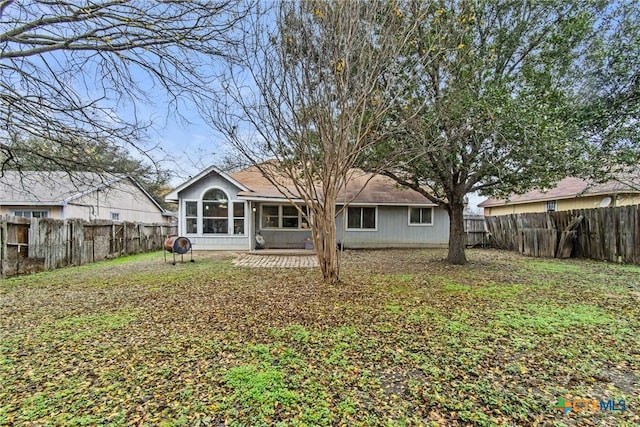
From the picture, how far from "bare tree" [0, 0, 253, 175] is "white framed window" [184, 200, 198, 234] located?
870 cm

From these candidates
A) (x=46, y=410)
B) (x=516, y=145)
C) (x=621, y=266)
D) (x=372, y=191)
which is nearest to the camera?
(x=46, y=410)

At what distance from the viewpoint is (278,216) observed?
49.3ft

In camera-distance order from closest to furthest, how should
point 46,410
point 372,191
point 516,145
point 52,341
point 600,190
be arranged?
point 46,410
point 52,341
point 516,145
point 600,190
point 372,191

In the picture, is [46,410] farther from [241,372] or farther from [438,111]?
[438,111]

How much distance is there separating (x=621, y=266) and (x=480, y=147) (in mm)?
6192

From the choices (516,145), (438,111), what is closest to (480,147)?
(516,145)

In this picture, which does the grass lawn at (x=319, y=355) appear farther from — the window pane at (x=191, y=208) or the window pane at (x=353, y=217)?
the window pane at (x=353, y=217)

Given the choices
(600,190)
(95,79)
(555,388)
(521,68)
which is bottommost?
(555,388)

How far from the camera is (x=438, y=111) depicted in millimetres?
7285

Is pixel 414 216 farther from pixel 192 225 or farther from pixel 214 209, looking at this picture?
pixel 192 225

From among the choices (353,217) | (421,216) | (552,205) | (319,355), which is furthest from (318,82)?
(552,205)

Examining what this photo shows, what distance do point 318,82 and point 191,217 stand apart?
1007cm

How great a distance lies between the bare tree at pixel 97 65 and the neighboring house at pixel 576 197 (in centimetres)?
1095

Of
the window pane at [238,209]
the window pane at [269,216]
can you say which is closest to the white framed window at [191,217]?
the window pane at [238,209]
